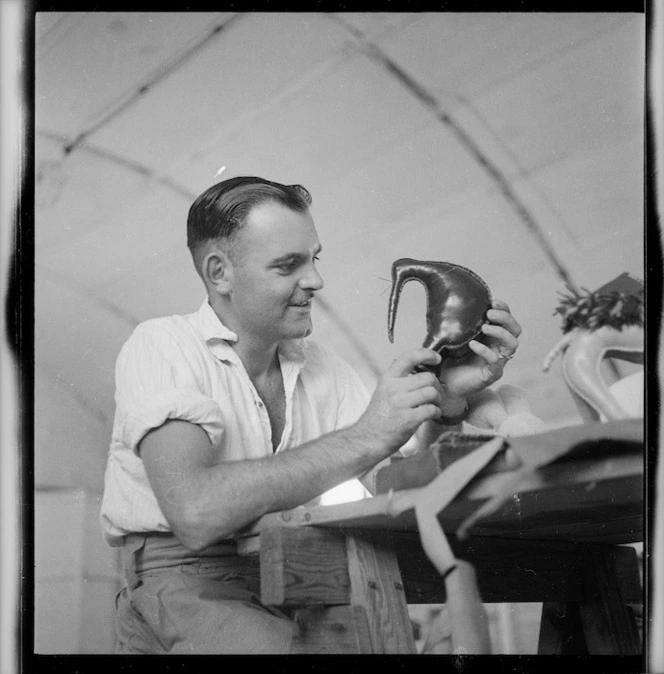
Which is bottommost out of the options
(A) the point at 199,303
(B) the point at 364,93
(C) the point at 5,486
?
(C) the point at 5,486

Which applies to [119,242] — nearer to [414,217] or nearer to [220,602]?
[414,217]

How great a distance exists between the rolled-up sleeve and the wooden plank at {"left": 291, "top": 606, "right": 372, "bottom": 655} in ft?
1.62

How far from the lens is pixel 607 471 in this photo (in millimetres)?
1773

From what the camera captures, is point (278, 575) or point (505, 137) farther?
point (505, 137)

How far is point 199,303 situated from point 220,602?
0.76 m

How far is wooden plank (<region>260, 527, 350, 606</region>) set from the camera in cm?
184

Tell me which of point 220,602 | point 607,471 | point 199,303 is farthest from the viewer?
point 199,303

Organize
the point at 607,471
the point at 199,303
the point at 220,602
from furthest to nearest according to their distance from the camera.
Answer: the point at 199,303
the point at 220,602
the point at 607,471

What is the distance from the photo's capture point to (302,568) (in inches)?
73.2

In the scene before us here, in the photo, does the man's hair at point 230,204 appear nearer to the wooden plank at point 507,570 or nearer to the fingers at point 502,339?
the fingers at point 502,339

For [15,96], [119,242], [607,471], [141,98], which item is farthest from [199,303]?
[607,471]

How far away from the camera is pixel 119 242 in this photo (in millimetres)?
2559

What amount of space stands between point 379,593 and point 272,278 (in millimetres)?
876

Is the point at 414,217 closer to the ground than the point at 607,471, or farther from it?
farther from it
